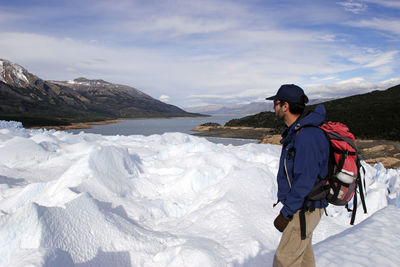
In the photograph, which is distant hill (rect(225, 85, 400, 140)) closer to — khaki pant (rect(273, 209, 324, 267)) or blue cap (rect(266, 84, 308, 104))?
blue cap (rect(266, 84, 308, 104))

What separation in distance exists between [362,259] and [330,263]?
369 mm

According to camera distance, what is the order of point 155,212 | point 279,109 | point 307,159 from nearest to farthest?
point 307,159 → point 279,109 → point 155,212

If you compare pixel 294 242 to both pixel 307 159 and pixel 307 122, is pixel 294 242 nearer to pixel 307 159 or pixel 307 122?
pixel 307 159

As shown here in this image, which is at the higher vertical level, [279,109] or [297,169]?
[279,109]

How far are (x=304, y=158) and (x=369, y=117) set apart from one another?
136 feet

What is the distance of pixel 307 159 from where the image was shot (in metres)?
2.09

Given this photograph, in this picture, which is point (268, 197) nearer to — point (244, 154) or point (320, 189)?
point (244, 154)

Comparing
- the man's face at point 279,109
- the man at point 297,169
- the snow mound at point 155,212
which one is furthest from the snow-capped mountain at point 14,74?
the man at point 297,169

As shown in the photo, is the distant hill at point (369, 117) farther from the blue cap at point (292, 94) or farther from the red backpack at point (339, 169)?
the red backpack at point (339, 169)

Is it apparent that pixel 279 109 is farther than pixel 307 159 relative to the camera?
Yes

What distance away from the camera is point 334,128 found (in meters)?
2.22

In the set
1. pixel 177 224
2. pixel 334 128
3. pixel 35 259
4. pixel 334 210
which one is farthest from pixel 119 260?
pixel 334 210

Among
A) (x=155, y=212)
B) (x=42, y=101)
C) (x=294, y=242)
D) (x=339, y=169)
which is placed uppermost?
(x=42, y=101)

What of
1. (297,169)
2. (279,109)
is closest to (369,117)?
(279,109)
